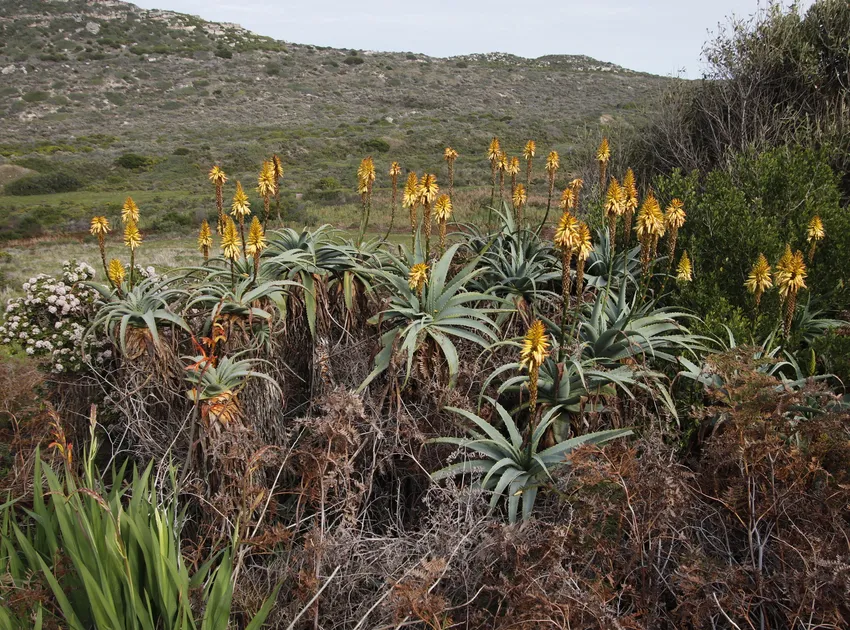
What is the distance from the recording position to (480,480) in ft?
11.7

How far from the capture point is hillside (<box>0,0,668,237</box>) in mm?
35469

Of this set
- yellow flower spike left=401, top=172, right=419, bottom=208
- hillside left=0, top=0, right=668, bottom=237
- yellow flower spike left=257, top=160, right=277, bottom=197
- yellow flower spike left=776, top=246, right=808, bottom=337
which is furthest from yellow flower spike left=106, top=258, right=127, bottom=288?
hillside left=0, top=0, right=668, bottom=237

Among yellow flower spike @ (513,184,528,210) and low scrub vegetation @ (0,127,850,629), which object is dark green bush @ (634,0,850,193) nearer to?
low scrub vegetation @ (0,127,850,629)

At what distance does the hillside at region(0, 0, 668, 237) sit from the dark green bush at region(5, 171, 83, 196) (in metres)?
0.66

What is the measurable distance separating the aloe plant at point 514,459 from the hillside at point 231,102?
23.1 metres

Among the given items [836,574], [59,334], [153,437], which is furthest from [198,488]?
[836,574]

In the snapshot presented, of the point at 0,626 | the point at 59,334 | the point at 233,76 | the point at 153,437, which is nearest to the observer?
the point at 0,626

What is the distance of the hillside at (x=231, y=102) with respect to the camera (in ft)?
116

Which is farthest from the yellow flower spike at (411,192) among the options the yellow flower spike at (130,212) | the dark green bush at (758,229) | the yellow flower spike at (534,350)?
the dark green bush at (758,229)

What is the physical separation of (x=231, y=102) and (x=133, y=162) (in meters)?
25.9

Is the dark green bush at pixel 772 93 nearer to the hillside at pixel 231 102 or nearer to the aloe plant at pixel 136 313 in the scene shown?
the aloe plant at pixel 136 313

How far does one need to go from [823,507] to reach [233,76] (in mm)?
74551

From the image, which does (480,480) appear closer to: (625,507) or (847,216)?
(625,507)

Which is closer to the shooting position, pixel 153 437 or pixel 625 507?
pixel 625 507
